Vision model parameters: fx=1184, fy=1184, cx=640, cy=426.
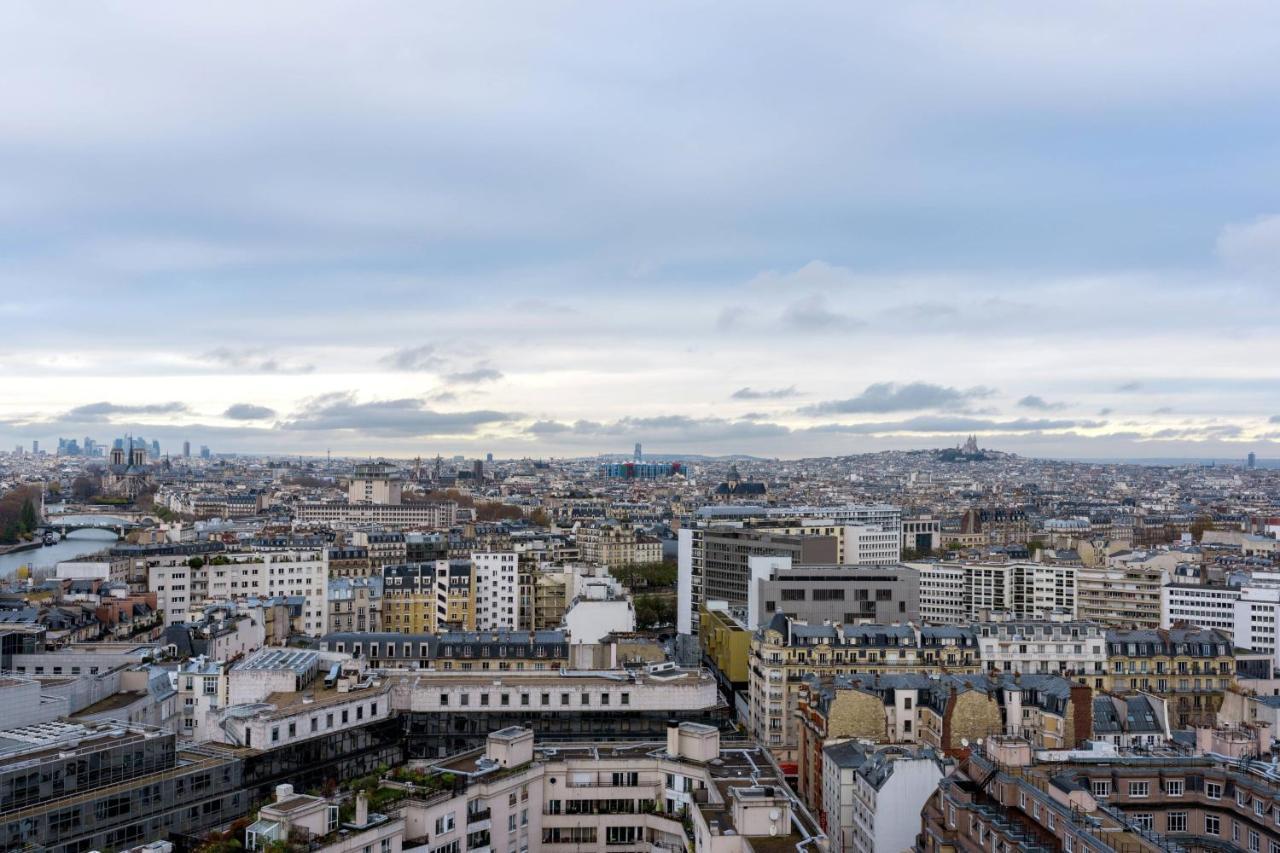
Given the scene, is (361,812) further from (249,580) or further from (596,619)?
(249,580)

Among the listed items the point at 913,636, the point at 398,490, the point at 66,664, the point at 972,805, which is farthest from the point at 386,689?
the point at 398,490

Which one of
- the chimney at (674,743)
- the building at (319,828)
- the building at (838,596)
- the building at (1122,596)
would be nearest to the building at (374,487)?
the building at (1122,596)

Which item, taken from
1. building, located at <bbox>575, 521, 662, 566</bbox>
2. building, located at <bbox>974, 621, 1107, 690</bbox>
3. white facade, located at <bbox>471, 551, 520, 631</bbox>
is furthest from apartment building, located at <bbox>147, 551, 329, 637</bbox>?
building, located at <bbox>974, 621, 1107, 690</bbox>

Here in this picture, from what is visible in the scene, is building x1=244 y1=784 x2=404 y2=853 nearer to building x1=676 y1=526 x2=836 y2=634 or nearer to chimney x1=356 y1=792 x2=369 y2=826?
chimney x1=356 y1=792 x2=369 y2=826

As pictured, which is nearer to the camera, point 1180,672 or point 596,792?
point 596,792

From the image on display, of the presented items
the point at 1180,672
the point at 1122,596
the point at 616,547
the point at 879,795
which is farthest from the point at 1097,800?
the point at 616,547

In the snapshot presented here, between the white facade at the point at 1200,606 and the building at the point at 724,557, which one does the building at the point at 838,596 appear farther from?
the white facade at the point at 1200,606
